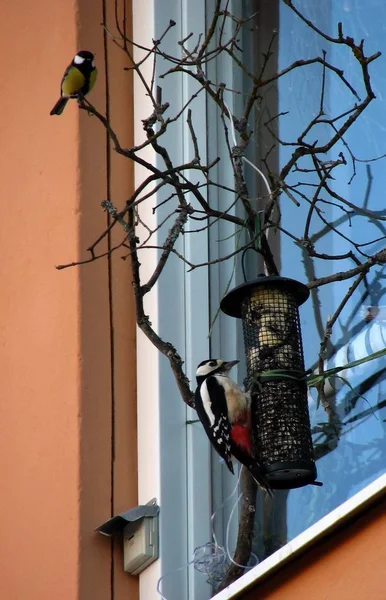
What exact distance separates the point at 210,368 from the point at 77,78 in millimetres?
1155

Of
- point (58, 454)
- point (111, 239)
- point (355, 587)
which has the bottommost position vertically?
point (355, 587)

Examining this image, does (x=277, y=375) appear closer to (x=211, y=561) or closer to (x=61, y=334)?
(x=211, y=561)

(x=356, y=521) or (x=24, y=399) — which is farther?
(x=24, y=399)

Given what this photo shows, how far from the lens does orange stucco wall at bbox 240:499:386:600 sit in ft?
14.1

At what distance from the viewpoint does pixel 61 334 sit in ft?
18.2

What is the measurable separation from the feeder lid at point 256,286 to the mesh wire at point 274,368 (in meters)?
0.02

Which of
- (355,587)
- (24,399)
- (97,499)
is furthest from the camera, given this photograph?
(24,399)

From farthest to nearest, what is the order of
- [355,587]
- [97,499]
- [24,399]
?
[24,399]
[97,499]
[355,587]

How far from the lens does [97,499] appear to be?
17.6 ft

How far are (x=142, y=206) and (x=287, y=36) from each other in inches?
37.4

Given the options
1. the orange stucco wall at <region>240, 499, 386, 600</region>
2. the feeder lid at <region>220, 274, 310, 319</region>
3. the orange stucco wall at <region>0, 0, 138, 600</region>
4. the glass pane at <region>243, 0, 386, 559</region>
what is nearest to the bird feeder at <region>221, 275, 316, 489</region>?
the feeder lid at <region>220, 274, 310, 319</region>

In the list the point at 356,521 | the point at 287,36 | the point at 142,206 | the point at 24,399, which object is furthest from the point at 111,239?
the point at 356,521

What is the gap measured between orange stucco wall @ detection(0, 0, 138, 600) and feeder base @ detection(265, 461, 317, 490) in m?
0.71

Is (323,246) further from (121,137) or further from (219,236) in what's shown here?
(121,137)
